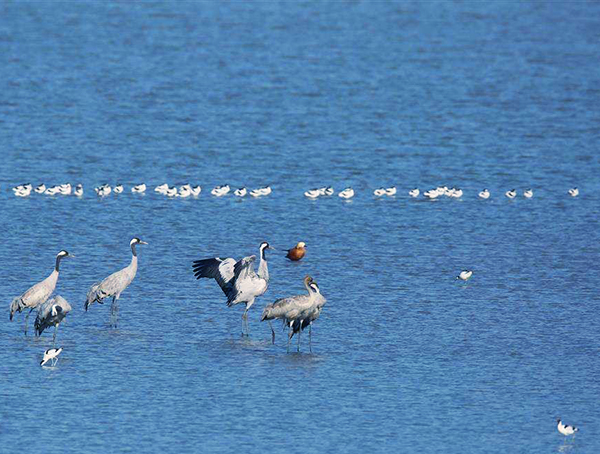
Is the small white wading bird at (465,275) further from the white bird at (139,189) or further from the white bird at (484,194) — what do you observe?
the white bird at (139,189)

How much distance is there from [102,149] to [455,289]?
19889 mm

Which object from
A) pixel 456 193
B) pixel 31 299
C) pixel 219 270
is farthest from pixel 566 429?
pixel 456 193

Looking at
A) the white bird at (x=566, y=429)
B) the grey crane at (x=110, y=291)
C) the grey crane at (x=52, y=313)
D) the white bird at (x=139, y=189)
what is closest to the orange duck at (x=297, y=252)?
the grey crane at (x=110, y=291)

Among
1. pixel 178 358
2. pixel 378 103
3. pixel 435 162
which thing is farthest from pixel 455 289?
pixel 378 103

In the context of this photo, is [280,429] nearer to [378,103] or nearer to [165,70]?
[378,103]

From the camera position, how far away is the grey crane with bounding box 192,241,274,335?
26.8m

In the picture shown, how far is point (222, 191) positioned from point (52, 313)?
15.2 metres

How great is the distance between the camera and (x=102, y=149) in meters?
46.5

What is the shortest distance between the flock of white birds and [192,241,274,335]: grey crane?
1149 cm

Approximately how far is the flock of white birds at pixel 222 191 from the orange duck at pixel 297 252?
685 cm

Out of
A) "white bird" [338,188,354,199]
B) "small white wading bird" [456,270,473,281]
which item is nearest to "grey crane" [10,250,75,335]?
"small white wading bird" [456,270,473,281]

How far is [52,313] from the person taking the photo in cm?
2439

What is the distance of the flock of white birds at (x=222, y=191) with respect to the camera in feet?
126

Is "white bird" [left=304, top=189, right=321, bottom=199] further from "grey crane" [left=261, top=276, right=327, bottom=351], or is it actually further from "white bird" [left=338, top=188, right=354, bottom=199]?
"grey crane" [left=261, top=276, right=327, bottom=351]
